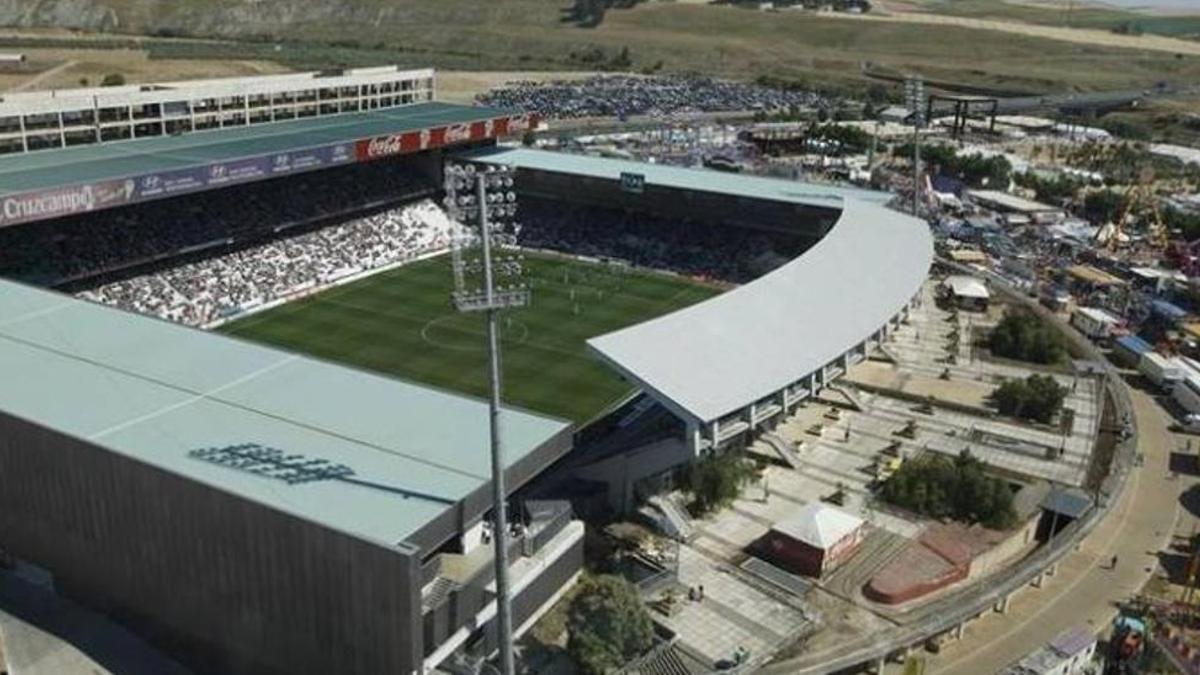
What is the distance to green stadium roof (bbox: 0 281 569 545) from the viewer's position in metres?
30.2

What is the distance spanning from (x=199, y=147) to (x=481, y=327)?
2461 cm

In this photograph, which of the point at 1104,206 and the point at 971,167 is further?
the point at 971,167

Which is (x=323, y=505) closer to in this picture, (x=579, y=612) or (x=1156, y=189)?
(x=579, y=612)

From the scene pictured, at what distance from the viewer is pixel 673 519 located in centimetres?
4109

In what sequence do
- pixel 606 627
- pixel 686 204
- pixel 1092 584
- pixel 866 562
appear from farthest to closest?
pixel 686 204
pixel 1092 584
pixel 866 562
pixel 606 627

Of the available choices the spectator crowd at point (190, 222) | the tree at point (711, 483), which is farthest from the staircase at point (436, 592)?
the spectator crowd at point (190, 222)

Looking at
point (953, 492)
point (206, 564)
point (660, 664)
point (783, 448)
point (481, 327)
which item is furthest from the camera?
point (481, 327)

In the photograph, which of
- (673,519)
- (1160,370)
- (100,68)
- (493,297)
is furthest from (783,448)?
(100,68)

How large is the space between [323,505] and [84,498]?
31.6ft

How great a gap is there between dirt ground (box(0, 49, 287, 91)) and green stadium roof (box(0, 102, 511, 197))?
70.9m

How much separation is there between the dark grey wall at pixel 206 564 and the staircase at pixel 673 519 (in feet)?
48.6

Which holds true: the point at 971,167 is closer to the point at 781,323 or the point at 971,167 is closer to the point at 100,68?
the point at 781,323

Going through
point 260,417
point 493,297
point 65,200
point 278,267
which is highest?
point 493,297

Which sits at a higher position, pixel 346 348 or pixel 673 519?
pixel 346 348
